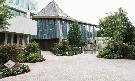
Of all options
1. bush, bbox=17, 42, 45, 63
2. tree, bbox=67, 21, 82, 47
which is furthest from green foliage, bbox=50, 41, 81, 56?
bush, bbox=17, 42, 45, 63

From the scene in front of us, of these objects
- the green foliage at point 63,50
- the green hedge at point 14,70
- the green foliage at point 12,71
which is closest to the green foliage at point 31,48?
the green foliage at point 63,50

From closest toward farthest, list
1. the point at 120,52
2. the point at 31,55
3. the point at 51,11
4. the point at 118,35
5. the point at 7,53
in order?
the point at 7,53 → the point at 31,55 → the point at 120,52 → the point at 118,35 → the point at 51,11

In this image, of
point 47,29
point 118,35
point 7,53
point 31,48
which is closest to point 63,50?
point 118,35

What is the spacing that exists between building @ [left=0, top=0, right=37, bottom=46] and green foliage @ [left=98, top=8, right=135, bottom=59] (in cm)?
1041

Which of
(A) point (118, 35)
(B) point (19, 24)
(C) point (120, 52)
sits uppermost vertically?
(B) point (19, 24)

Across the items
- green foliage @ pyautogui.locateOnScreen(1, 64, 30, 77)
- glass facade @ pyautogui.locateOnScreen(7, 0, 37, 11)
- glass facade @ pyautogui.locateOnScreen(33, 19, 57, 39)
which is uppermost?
glass facade @ pyautogui.locateOnScreen(7, 0, 37, 11)

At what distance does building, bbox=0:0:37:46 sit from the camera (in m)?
39.6

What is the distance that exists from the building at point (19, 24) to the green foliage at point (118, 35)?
10414 mm

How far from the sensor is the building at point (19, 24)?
3956 cm

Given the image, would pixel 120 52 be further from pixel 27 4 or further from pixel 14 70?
pixel 14 70

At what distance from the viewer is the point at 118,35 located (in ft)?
153

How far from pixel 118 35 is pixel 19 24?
14500 mm

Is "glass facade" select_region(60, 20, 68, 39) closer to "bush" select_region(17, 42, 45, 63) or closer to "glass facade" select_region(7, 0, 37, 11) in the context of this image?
"glass facade" select_region(7, 0, 37, 11)

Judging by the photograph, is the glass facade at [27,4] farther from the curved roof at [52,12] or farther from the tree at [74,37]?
the tree at [74,37]
